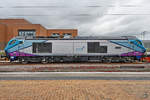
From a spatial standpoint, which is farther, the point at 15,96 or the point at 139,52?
the point at 139,52

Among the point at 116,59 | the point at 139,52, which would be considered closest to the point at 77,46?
the point at 116,59

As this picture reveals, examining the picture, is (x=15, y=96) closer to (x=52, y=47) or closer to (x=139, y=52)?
(x=52, y=47)

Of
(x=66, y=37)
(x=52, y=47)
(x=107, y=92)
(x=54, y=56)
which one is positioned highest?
(x=66, y=37)

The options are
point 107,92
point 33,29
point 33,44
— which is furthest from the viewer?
point 33,29

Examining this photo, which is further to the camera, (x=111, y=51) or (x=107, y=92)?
(x=111, y=51)

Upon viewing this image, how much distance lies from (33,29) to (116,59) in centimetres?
3994

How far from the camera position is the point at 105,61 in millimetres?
13703

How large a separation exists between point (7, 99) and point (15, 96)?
0.27 m

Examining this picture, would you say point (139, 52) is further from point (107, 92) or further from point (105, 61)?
Result: point (107, 92)

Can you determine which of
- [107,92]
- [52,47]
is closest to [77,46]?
[52,47]

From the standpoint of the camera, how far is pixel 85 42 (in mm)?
13523

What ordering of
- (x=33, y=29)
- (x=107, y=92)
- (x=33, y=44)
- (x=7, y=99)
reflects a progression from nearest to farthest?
(x=7, y=99), (x=107, y=92), (x=33, y=44), (x=33, y=29)

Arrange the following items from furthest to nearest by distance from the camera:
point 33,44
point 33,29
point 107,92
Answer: point 33,29, point 33,44, point 107,92

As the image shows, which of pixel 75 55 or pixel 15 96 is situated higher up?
pixel 75 55
